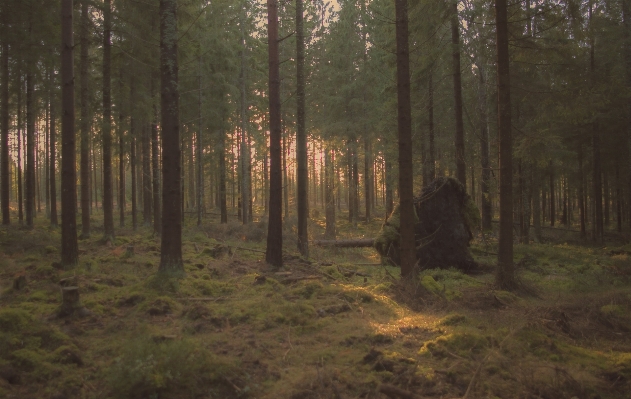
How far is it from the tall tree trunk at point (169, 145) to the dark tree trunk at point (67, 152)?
9.57 ft

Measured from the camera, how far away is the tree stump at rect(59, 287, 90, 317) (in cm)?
700

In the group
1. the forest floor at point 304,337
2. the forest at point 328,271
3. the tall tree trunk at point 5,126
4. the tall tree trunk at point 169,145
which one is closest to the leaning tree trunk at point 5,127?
the tall tree trunk at point 5,126

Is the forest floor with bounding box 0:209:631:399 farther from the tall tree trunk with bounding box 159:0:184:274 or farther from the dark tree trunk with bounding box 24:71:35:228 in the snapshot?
the dark tree trunk with bounding box 24:71:35:228

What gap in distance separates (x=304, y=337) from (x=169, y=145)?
5.39 meters

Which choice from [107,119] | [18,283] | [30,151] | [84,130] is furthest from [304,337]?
[30,151]

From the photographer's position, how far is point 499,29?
910 cm

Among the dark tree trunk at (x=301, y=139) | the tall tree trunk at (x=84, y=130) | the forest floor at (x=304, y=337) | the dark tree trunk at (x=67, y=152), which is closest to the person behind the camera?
the forest floor at (x=304, y=337)

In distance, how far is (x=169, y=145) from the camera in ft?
30.9

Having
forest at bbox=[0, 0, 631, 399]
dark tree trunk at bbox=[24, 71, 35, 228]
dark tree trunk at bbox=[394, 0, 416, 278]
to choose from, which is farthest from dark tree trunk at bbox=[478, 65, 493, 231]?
dark tree trunk at bbox=[24, 71, 35, 228]

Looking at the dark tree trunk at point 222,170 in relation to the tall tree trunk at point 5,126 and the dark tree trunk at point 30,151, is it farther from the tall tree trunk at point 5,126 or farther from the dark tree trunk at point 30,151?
the tall tree trunk at point 5,126

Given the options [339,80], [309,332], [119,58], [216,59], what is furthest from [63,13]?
[339,80]

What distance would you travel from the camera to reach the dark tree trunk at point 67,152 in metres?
10.5

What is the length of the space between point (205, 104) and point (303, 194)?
14.1 metres

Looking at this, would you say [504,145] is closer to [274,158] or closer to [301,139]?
[274,158]
